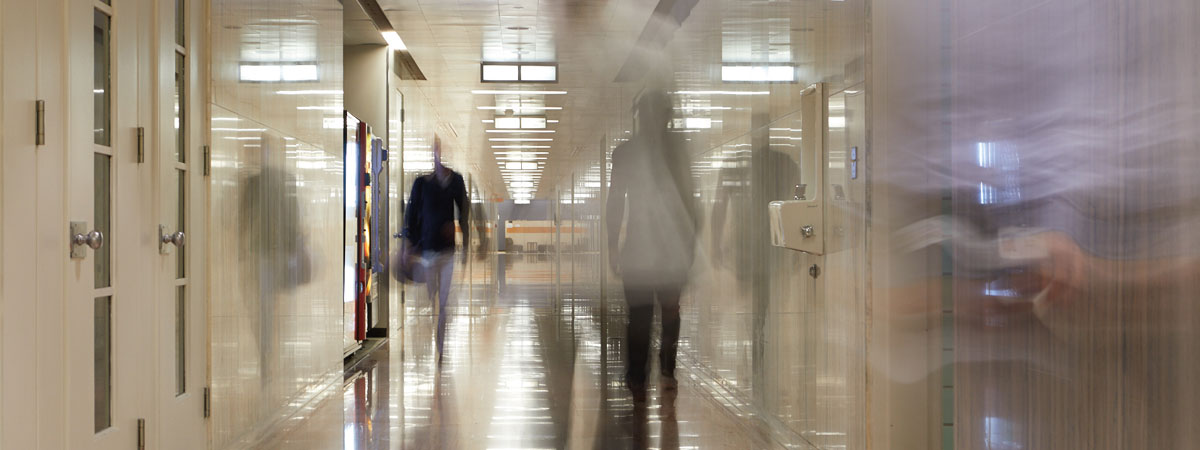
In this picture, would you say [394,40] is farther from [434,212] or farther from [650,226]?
[650,226]

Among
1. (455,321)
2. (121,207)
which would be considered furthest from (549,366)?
(121,207)

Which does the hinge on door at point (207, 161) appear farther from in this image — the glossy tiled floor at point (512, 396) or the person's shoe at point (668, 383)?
the person's shoe at point (668, 383)

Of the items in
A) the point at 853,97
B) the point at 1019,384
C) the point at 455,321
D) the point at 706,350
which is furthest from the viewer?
the point at 455,321

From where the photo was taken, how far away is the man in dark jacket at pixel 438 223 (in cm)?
538

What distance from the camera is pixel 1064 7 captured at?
1.71m

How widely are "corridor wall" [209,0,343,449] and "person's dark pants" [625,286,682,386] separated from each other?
1.63 m

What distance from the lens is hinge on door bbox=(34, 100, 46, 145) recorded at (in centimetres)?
206

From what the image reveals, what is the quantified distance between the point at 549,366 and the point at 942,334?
3023mm

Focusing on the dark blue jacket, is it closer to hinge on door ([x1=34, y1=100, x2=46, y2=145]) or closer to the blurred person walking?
the blurred person walking

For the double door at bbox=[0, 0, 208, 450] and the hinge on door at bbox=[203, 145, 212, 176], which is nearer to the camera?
the double door at bbox=[0, 0, 208, 450]

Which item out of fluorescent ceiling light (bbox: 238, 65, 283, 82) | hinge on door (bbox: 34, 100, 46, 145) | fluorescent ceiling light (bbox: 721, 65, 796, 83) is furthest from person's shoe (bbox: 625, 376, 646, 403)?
hinge on door (bbox: 34, 100, 46, 145)

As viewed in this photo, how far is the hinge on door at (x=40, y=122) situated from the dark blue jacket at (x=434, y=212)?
3.27 metres

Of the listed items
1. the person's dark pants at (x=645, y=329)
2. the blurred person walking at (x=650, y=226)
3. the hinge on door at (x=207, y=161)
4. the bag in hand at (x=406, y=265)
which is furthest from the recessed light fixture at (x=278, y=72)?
the person's dark pants at (x=645, y=329)

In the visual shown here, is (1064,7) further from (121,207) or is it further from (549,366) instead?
(549,366)
